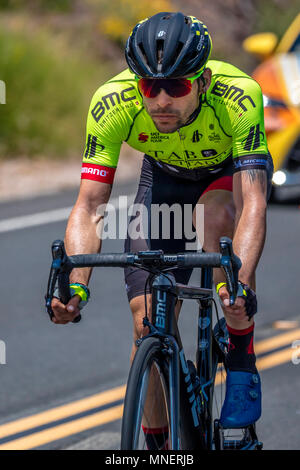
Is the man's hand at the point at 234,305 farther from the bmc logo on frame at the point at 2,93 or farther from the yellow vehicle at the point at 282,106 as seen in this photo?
the bmc logo on frame at the point at 2,93

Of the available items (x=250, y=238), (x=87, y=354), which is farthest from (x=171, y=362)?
(x=87, y=354)

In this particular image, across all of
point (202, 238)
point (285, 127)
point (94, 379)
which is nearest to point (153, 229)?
point (202, 238)

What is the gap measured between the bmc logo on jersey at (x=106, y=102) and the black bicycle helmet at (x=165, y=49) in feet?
1.07

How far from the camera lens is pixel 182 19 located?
12.4ft

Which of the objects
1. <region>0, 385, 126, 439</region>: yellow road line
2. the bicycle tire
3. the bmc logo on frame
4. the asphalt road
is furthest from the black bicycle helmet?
the bmc logo on frame

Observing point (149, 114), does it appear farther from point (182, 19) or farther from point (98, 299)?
point (98, 299)

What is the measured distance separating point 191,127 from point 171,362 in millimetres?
1075

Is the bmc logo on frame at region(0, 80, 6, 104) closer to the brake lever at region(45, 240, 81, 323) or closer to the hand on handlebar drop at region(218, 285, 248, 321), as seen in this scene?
the brake lever at region(45, 240, 81, 323)

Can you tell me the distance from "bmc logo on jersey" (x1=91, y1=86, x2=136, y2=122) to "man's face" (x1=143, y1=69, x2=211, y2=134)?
0.30 meters

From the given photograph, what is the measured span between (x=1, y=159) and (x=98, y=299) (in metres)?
7.25

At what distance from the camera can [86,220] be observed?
4004 millimetres

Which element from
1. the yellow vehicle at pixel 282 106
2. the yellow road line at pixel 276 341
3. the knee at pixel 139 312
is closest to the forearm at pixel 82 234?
the knee at pixel 139 312

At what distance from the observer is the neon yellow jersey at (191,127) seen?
3959 millimetres
